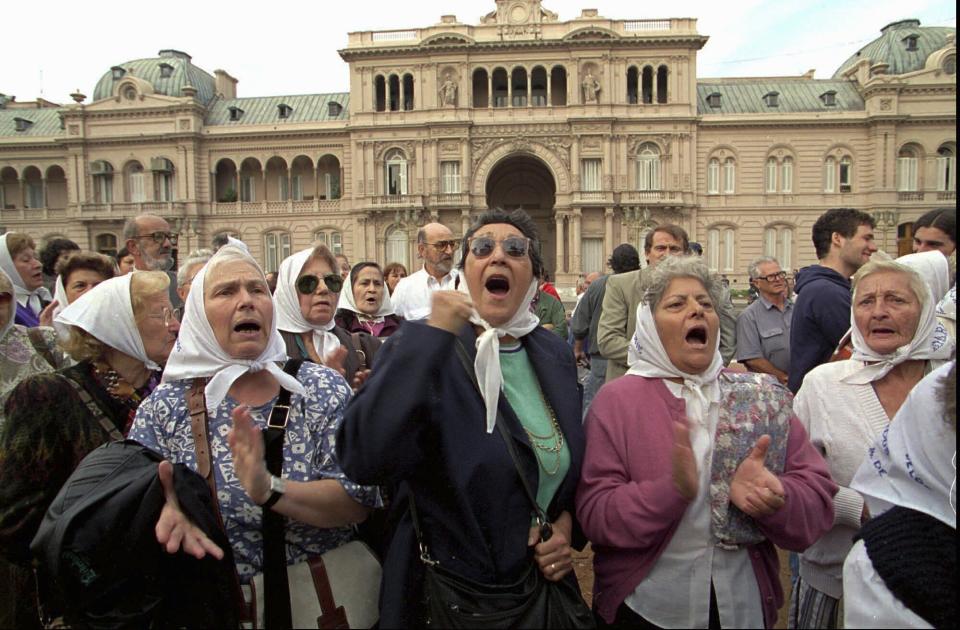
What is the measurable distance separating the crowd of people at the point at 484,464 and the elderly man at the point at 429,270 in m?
3.16

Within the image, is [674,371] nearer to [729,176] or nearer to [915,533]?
[915,533]

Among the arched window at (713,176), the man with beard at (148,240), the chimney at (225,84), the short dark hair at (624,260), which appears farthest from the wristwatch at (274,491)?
the chimney at (225,84)

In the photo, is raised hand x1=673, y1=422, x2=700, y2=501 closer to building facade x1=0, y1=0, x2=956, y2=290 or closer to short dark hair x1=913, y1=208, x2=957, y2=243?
short dark hair x1=913, y1=208, x2=957, y2=243

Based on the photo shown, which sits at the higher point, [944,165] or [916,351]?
[944,165]

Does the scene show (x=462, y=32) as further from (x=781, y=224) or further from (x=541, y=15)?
(x=781, y=224)

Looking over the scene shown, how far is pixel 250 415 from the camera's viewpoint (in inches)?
79.9

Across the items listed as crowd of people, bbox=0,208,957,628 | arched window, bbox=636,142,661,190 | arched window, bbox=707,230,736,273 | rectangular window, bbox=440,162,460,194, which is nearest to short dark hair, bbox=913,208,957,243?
crowd of people, bbox=0,208,957,628

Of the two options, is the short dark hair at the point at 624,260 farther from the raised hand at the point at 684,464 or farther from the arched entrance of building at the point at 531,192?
the arched entrance of building at the point at 531,192

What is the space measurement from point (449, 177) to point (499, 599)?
3447 centimetres

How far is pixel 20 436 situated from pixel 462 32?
A: 36474 millimetres

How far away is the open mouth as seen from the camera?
2.35m

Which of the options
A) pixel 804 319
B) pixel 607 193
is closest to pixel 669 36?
pixel 607 193

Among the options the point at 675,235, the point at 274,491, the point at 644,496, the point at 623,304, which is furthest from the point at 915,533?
the point at 675,235

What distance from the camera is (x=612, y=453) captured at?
7.46 ft
